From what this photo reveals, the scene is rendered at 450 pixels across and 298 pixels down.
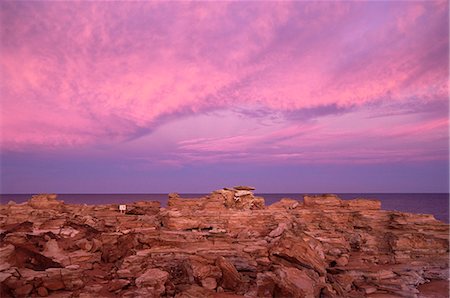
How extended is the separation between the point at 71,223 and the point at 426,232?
33.5 metres

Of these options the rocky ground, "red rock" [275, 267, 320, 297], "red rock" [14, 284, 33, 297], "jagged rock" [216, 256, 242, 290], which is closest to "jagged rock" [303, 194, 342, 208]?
the rocky ground

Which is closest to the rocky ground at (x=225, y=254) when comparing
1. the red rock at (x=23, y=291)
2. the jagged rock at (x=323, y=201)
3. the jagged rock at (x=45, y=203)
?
the red rock at (x=23, y=291)

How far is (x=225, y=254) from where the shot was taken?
67.6 feet

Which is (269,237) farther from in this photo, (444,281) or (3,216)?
(3,216)

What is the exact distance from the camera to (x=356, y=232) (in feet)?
101

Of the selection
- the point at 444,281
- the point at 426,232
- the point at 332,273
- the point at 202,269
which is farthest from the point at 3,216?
the point at 426,232

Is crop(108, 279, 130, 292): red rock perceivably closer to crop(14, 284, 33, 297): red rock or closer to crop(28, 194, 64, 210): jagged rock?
crop(14, 284, 33, 297): red rock

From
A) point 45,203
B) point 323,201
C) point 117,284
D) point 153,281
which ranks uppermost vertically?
point 45,203

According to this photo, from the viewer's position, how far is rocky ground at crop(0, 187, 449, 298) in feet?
55.6

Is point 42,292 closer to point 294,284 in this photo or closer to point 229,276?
point 229,276

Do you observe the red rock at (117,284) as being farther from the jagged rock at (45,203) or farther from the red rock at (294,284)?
the jagged rock at (45,203)

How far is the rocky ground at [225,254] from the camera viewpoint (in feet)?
55.6

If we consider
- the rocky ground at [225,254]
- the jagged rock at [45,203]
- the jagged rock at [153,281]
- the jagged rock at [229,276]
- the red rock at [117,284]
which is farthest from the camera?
the jagged rock at [45,203]

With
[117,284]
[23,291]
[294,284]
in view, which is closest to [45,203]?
[23,291]
